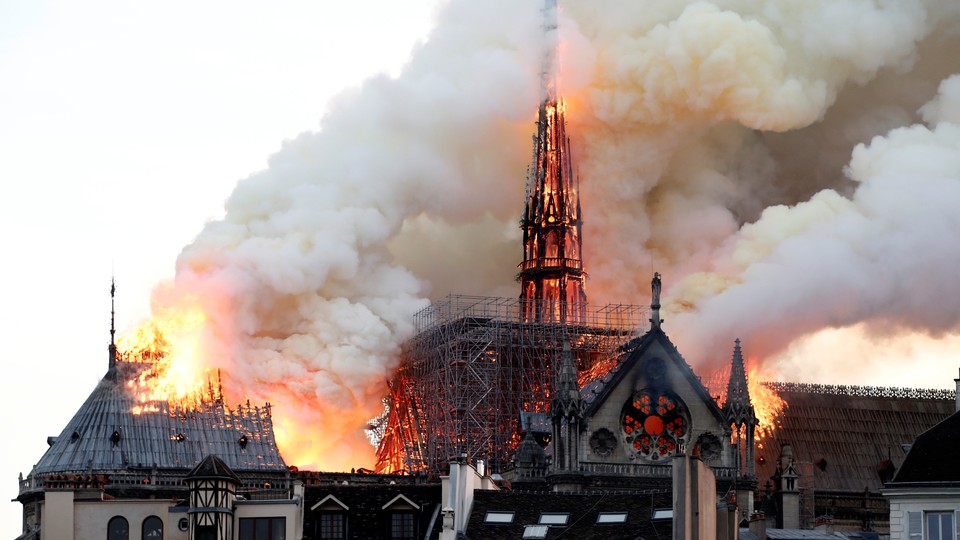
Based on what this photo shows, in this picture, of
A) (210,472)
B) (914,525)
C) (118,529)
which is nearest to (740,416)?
(210,472)

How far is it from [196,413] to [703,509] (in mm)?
50163

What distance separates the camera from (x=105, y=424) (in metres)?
129

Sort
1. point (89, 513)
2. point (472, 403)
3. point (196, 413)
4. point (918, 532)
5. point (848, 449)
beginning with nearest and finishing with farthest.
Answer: point (918, 532) < point (89, 513) < point (196, 413) < point (472, 403) < point (848, 449)

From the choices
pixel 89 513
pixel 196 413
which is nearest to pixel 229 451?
pixel 196 413

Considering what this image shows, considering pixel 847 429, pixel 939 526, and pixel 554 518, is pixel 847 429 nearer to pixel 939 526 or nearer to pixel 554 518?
pixel 554 518

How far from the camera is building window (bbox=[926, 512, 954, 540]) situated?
8106 centimetres

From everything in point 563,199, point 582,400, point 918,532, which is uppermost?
point 563,199

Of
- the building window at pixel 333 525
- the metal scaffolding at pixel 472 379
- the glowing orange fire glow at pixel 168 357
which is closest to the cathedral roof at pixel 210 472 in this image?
the building window at pixel 333 525

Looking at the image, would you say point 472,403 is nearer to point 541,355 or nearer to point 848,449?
point 541,355

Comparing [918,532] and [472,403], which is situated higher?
[472,403]

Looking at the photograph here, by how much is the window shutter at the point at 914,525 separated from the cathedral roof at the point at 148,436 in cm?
5296

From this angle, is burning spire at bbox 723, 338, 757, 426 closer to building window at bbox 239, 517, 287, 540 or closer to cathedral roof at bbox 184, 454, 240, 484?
building window at bbox 239, 517, 287, 540

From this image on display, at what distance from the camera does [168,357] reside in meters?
136

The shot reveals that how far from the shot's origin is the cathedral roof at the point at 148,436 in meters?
126
